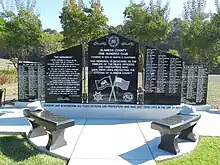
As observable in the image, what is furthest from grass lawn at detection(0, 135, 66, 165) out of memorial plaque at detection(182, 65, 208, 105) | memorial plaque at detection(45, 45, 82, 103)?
Result: memorial plaque at detection(182, 65, 208, 105)

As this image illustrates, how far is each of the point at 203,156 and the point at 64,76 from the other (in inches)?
159

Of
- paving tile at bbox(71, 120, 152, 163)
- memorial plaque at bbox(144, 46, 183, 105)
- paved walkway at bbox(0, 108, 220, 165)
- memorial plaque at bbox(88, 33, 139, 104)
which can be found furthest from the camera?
memorial plaque at bbox(144, 46, 183, 105)

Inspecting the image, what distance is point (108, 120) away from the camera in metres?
6.89

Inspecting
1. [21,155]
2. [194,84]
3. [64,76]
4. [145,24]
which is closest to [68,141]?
[21,155]

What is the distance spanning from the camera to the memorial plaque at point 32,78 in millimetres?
7887

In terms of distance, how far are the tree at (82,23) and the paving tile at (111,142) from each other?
4.64 metres

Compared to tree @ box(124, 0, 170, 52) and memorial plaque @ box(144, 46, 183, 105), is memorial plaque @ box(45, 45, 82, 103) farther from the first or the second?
tree @ box(124, 0, 170, 52)

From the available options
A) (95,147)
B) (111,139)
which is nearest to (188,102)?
(111,139)

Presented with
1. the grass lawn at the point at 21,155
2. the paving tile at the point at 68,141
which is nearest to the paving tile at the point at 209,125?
the paving tile at the point at 68,141

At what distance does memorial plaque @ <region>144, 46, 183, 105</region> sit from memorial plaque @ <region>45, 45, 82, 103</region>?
5.88 feet

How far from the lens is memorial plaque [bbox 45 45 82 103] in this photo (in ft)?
23.6

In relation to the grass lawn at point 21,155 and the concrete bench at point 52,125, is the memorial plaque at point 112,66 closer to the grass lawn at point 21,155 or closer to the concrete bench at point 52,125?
the concrete bench at point 52,125

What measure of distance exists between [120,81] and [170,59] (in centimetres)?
146

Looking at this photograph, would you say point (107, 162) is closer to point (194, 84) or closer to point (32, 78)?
point (32, 78)
